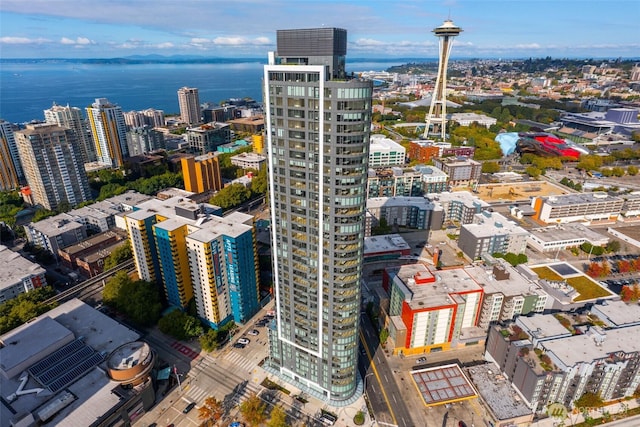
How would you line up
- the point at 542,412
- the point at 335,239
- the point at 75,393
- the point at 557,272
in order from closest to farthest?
the point at 335,239
the point at 75,393
the point at 542,412
the point at 557,272

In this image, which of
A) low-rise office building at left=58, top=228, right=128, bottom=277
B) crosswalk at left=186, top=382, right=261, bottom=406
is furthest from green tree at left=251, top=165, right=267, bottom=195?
crosswalk at left=186, top=382, right=261, bottom=406

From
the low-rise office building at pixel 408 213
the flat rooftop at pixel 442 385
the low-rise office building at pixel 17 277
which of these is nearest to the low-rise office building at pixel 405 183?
the low-rise office building at pixel 408 213

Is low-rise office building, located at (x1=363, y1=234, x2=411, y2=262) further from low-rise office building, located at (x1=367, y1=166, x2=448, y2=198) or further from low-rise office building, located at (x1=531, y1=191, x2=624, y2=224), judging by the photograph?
low-rise office building, located at (x1=531, y1=191, x2=624, y2=224)

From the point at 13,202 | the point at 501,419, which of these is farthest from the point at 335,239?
the point at 13,202

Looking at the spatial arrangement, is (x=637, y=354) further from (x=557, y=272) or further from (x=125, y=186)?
(x=125, y=186)

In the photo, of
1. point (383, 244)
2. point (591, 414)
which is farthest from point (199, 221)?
point (591, 414)

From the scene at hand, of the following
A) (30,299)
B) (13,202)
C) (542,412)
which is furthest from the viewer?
(13,202)

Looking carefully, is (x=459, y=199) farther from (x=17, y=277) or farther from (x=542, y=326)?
(x=17, y=277)
